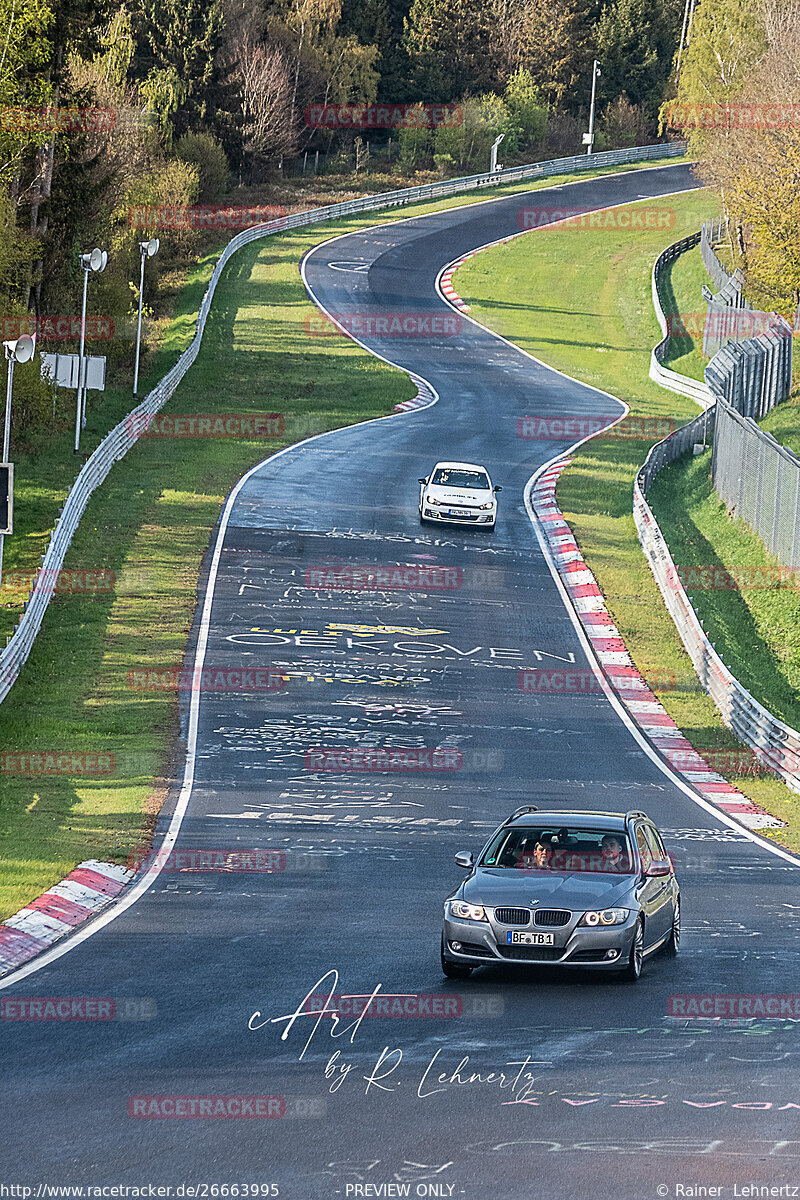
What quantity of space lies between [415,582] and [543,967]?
→ 22054 mm

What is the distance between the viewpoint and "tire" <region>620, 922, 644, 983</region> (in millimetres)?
12414

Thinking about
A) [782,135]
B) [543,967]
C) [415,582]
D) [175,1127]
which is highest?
[782,135]

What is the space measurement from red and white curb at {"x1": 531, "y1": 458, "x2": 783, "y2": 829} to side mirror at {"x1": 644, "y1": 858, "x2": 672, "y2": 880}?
280 inches

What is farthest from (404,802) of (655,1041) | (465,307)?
(465,307)

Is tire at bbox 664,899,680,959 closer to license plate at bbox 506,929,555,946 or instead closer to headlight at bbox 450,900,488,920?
license plate at bbox 506,929,555,946

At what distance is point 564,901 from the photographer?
12539 millimetres

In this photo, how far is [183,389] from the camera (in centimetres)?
5534

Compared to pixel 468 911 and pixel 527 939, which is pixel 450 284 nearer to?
pixel 468 911

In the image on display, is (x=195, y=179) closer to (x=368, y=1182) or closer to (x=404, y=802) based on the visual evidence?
(x=404, y=802)

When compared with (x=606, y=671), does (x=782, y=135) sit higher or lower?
higher

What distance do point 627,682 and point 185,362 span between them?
32.8 meters

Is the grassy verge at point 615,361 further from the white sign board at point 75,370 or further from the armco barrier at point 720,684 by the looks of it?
the white sign board at point 75,370

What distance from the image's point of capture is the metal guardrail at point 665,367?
5693cm
